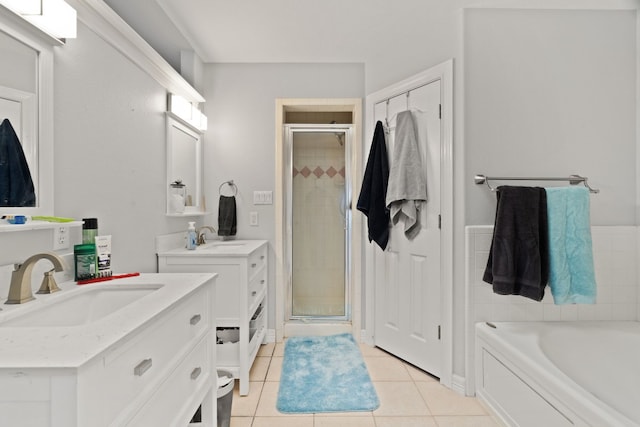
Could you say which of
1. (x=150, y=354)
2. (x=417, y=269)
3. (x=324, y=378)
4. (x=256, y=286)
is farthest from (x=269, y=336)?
(x=150, y=354)

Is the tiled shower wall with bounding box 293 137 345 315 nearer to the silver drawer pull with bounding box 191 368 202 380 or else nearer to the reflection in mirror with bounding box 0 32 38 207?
the silver drawer pull with bounding box 191 368 202 380

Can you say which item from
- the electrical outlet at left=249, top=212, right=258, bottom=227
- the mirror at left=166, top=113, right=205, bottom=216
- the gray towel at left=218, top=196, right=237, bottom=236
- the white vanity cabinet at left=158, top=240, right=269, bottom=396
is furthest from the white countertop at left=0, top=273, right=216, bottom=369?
the electrical outlet at left=249, top=212, right=258, bottom=227

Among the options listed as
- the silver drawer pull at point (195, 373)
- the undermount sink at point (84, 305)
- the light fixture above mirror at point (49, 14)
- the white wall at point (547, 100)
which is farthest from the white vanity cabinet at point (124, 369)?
the white wall at point (547, 100)

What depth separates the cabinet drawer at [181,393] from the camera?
35.0 inches

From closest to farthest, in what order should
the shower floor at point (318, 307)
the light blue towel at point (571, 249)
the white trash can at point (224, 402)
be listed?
the white trash can at point (224, 402)
the light blue towel at point (571, 249)
the shower floor at point (318, 307)

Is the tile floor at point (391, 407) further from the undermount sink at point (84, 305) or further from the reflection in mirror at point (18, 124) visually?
the reflection in mirror at point (18, 124)

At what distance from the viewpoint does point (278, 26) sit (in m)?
2.26

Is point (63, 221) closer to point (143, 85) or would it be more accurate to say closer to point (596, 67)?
point (143, 85)

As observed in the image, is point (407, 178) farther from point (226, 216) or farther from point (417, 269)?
point (226, 216)

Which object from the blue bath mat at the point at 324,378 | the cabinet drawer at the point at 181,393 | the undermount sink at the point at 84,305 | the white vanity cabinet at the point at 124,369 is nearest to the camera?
the white vanity cabinet at the point at 124,369

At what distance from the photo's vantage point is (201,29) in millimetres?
2285

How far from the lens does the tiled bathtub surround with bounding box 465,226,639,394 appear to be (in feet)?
6.36

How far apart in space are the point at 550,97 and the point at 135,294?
2448 millimetres

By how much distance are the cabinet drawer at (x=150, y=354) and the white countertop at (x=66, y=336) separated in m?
0.04
